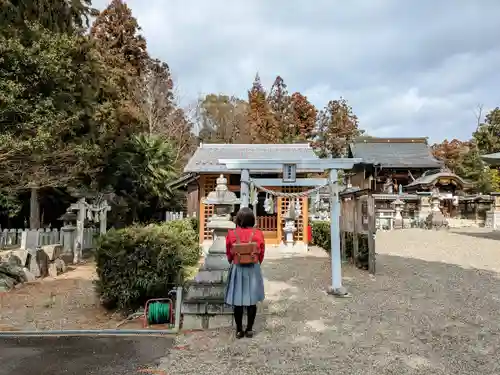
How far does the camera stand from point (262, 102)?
104ft

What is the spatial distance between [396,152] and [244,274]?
101ft

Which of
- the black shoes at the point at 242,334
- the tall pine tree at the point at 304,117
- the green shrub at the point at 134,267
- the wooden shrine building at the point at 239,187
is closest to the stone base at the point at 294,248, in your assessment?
the wooden shrine building at the point at 239,187

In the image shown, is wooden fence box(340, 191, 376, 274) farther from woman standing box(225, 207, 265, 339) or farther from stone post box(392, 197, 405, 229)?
stone post box(392, 197, 405, 229)

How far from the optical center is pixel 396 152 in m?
32.5

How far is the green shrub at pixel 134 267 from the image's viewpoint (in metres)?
5.53

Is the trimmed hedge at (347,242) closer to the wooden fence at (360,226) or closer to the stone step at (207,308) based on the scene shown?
the wooden fence at (360,226)

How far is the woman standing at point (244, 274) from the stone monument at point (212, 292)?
0.44 m

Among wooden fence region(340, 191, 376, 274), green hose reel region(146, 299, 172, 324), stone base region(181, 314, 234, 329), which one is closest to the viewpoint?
stone base region(181, 314, 234, 329)

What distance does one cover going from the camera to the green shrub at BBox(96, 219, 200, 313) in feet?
18.1

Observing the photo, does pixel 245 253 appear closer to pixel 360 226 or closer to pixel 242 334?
pixel 242 334

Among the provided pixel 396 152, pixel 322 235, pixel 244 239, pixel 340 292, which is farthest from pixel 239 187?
pixel 396 152

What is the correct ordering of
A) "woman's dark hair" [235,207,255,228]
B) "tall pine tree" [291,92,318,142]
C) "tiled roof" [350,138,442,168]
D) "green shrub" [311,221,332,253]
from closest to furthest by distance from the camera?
"woman's dark hair" [235,207,255,228] → "green shrub" [311,221,332,253] → "tiled roof" [350,138,442,168] → "tall pine tree" [291,92,318,142]

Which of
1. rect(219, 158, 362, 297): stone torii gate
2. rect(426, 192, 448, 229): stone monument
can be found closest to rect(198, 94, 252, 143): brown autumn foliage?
rect(426, 192, 448, 229): stone monument

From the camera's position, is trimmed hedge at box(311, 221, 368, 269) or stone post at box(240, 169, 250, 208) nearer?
stone post at box(240, 169, 250, 208)
